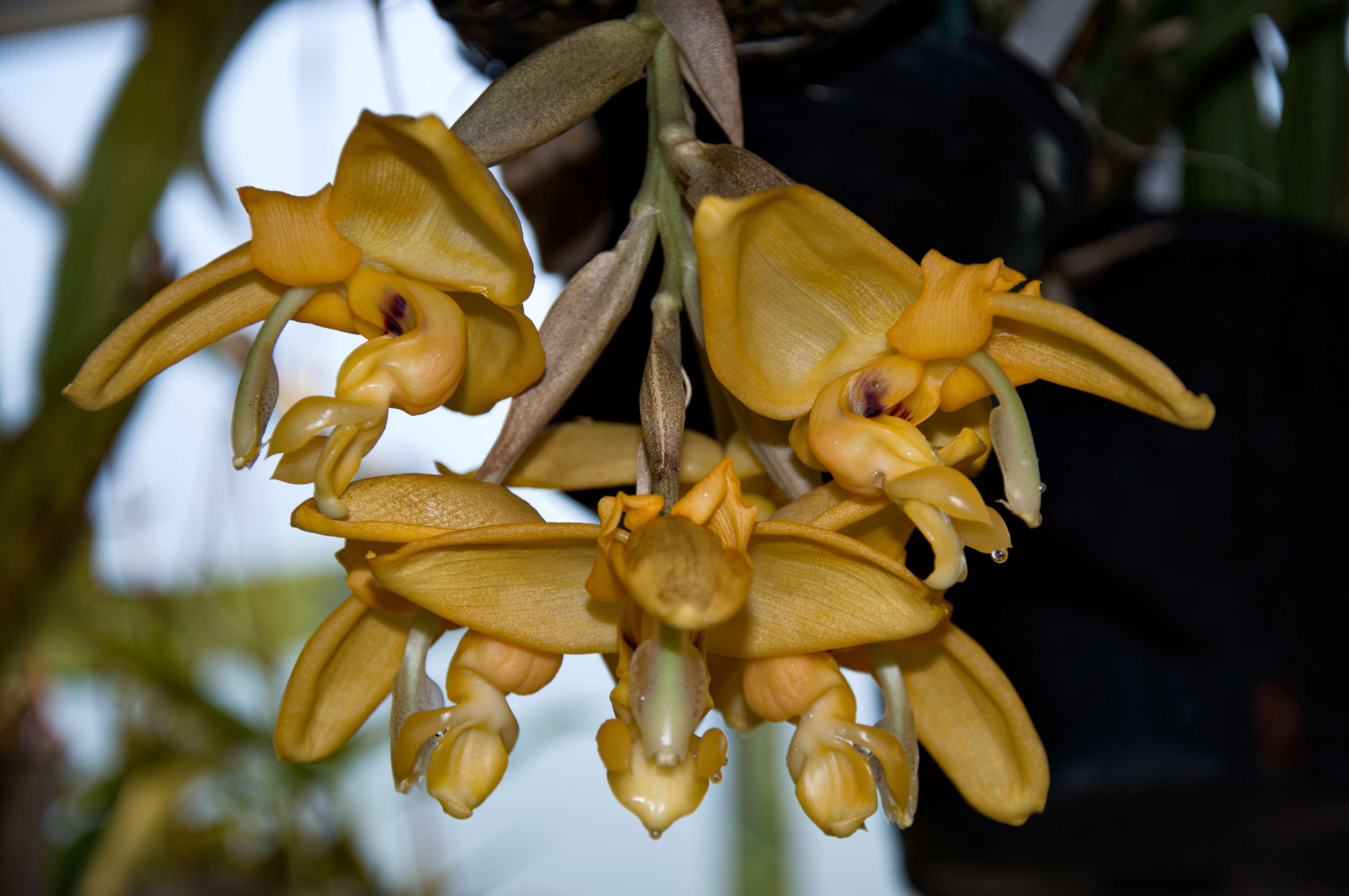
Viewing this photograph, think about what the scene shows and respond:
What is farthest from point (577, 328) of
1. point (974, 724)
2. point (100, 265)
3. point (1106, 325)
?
point (100, 265)

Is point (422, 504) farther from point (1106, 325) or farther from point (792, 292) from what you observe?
point (1106, 325)

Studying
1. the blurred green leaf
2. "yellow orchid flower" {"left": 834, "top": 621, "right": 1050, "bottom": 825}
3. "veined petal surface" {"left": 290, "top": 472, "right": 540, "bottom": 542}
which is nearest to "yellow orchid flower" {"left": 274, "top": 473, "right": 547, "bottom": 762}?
"veined petal surface" {"left": 290, "top": 472, "right": 540, "bottom": 542}

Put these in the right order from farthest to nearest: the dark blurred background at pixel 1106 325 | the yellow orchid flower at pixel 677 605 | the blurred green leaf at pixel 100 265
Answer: the blurred green leaf at pixel 100 265 < the dark blurred background at pixel 1106 325 < the yellow orchid flower at pixel 677 605

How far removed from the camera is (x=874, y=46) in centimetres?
39

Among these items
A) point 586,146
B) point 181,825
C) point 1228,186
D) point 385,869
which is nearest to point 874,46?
point 586,146

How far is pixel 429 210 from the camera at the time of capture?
0.22 m

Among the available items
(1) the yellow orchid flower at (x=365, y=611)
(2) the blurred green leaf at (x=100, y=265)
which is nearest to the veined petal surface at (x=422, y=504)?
(1) the yellow orchid flower at (x=365, y=611)

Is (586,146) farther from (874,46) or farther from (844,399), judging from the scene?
(844,399)

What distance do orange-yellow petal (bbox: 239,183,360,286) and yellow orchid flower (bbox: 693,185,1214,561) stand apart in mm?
80

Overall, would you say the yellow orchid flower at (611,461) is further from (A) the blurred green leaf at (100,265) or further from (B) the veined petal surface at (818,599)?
(A) the blurred green leaf at (100,265)

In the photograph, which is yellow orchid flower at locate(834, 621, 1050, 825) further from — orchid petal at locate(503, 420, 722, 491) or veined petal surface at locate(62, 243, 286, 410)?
veined petal surface at locate(62, 243, 286, 410)

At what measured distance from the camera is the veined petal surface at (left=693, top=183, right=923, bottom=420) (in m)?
0.20

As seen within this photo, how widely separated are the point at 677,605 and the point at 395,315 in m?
0.10

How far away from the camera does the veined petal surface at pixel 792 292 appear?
0.20 m
